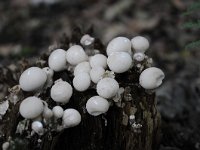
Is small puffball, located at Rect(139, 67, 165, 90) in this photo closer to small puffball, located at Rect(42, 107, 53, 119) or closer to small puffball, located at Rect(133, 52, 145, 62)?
small puffball, located at Rect(133, 52, 145, 62)

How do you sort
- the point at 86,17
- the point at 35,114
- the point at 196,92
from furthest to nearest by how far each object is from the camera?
the point at 86,17, the point at 196,92, the point at 35,114

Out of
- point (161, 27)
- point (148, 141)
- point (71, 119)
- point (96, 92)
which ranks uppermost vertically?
point (161, 27)

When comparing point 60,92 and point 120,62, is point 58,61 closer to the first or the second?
point 60,92

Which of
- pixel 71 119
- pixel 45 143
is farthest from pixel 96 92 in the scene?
pixel 45 143

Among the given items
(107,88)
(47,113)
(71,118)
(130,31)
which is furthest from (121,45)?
(130,31)

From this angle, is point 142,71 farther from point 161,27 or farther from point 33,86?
point 161,27
